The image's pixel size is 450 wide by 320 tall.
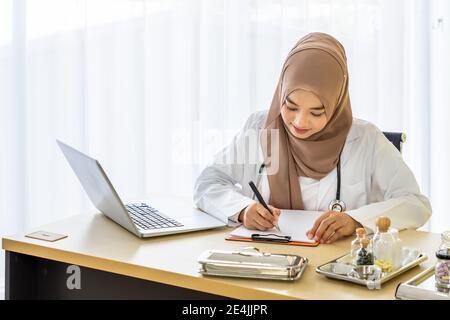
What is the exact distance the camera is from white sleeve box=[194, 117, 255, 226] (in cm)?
159

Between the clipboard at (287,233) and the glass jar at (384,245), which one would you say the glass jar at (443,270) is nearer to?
the glass jar at (384,245)

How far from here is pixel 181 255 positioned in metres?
1.26

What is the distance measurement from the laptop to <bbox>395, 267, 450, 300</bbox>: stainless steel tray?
60 cm

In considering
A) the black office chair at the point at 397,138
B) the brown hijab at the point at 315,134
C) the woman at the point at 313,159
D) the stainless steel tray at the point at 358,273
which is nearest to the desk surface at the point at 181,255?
the stainless steel tray at the point at 358,273

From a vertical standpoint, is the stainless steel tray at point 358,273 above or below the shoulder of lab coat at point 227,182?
below

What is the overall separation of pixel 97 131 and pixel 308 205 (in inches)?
51.2

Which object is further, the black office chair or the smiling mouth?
the black office chair

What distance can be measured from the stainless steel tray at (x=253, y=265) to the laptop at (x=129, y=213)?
301mm

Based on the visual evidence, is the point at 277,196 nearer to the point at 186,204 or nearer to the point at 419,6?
the point at 186,204

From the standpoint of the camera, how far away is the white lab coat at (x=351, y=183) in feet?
5.20

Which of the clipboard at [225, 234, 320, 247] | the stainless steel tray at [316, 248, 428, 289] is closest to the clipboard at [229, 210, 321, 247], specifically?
the clipboard at [225, 234, 320, 247]

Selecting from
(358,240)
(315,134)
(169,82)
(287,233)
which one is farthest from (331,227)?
(169,82)

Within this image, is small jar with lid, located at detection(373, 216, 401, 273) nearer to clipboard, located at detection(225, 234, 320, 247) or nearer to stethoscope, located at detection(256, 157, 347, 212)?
A: clipboard, located at detection(225, 234, 320, 247)
